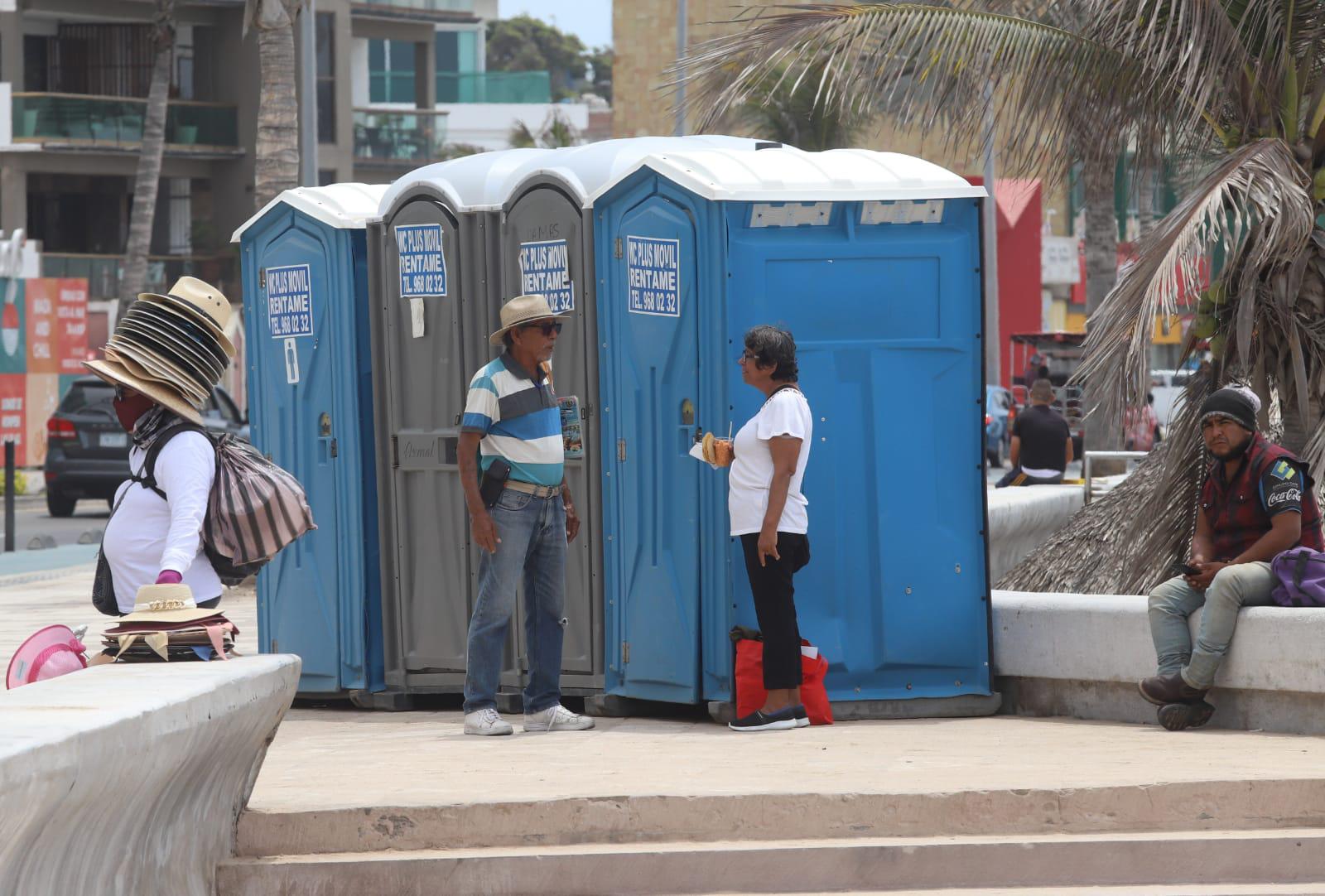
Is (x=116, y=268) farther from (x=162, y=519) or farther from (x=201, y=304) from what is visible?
(x=162, y=519)

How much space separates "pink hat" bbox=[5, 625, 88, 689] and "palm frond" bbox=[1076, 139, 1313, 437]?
450 centimetres

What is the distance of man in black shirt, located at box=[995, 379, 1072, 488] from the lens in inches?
589

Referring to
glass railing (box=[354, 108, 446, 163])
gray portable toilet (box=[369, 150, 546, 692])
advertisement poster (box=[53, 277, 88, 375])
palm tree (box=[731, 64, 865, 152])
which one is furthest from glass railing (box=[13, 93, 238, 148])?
gray portable toilet (box=[369, 150, 546, 692])

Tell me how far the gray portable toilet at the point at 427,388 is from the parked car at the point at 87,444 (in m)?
14.0

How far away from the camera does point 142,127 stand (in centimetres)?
3850

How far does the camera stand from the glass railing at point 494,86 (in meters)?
54.1

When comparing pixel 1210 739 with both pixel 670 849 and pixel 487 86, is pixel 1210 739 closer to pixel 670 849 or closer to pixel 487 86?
pixel 670 849

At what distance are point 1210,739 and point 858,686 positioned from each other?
1.39m

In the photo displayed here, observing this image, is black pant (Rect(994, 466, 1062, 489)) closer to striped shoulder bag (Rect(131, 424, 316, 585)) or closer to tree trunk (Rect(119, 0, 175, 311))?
striped shoulder bag (Rect(131, 424, 316, 585))

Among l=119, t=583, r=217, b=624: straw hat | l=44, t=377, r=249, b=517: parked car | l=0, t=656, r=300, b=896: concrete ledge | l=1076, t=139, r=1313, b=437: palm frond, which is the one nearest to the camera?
l=0, t=656, r=300, b=896: concrete ledge

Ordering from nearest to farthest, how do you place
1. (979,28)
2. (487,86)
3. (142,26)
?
(979,28), (142,26), (487,86)

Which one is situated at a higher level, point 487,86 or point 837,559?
point 487,86

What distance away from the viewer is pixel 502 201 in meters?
8.04

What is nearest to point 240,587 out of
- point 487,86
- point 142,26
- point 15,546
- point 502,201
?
point 15,546
